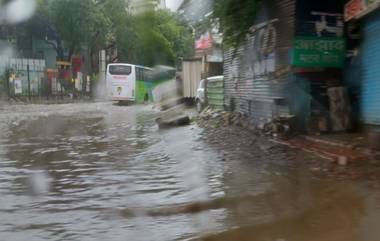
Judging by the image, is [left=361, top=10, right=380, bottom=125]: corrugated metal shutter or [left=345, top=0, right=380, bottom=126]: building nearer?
[left=345, top=0, right=380, bottom=126]: building

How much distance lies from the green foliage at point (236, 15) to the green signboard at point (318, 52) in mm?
1023

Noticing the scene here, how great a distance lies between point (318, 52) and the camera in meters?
9.64

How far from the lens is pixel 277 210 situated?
4.79 m

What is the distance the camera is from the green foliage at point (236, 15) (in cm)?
954

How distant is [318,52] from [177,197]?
5.32 metres

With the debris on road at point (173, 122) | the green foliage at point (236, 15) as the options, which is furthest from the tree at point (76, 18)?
the debris on road at point (173, 122)

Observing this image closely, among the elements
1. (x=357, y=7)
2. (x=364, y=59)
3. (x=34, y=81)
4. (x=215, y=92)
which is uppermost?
(x=357, y=7)

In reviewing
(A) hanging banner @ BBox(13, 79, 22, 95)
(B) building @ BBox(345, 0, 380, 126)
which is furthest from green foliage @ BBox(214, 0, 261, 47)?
(A) hanging banner @ BBox(13, 79, 22, 95)

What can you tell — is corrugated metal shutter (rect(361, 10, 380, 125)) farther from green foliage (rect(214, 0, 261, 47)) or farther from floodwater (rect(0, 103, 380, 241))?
green foliage (rect(214, 0, 261, 47))

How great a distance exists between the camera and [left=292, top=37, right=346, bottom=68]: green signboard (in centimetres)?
960

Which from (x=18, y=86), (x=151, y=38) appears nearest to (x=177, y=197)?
(x=151, y=38)

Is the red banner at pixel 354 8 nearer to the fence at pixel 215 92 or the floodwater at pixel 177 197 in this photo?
the floodwater at pixel 177 197

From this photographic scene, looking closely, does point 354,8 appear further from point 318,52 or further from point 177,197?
point 177,197

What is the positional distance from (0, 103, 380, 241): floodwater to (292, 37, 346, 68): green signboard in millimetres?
1938
